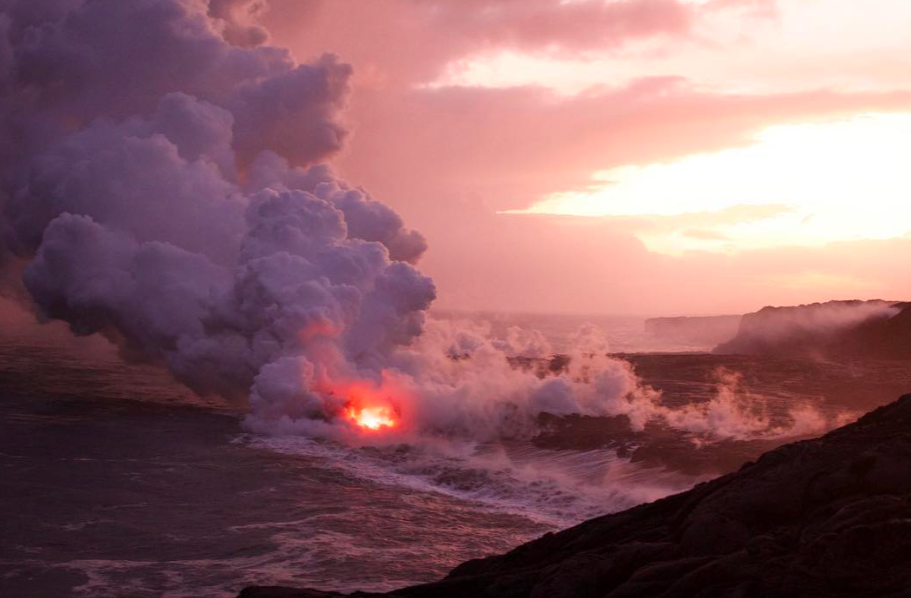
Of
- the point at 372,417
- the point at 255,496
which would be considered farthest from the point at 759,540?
the point at 372,417

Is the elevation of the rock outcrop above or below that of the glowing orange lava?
above

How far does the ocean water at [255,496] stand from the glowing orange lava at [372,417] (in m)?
4.87

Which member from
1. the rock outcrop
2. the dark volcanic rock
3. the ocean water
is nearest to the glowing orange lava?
the ocean water

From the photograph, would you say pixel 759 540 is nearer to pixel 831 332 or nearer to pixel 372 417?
pixel 372 417

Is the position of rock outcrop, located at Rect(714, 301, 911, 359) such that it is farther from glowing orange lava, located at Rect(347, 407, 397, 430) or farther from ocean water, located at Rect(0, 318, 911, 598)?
glowing orange lava, located at Rect(347, 407, 397, 430)

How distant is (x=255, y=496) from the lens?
3534 cm

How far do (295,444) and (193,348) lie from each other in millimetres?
16407

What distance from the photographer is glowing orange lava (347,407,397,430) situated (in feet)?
175

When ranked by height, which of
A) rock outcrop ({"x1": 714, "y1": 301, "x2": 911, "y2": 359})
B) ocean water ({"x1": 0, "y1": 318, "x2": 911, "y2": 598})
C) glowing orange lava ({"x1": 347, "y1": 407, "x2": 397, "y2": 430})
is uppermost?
rock outcrop ({"x1": 714, "y1": 301, "x2": 911, "y2": 359})

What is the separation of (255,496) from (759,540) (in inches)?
1007

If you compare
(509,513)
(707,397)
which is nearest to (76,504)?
(509,513)

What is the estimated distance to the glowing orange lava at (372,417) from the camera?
53.3 meters

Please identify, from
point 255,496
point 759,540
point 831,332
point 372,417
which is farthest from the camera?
point 831,332

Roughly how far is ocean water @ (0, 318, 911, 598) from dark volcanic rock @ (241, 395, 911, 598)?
8.96 metres
